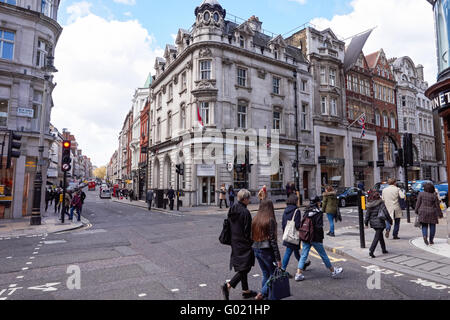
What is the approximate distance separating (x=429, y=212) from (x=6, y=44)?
76.1 feet

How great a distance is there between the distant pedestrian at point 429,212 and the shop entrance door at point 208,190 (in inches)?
727

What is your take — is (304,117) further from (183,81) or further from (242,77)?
(183,81)

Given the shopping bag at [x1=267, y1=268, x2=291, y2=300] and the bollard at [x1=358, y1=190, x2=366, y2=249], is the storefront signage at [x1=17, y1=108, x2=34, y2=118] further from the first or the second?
the shopping bag at [x1=267, y1=268, x2=291, y2=300]

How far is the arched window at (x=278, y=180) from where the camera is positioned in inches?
1111

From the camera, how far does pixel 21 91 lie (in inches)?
688

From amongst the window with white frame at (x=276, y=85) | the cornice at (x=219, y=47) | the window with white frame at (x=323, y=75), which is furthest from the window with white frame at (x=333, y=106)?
the window with white frame at (x=276, y=85)

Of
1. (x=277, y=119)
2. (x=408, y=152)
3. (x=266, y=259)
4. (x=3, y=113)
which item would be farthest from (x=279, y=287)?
(x=277, y=119)

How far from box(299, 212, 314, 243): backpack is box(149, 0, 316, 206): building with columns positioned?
15.2 meters

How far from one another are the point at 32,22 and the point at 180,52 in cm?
1410

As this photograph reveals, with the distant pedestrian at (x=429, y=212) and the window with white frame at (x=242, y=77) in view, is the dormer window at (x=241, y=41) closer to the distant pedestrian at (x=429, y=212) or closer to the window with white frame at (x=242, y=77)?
the window with white frame at (x=242, y=77)

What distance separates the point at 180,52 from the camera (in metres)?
29.6

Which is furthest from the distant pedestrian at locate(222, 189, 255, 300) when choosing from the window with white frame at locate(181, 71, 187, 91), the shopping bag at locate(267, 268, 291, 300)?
the window with white frame at locate(181, 71, 187, 91)

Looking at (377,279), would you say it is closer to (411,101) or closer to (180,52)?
(180,52)
